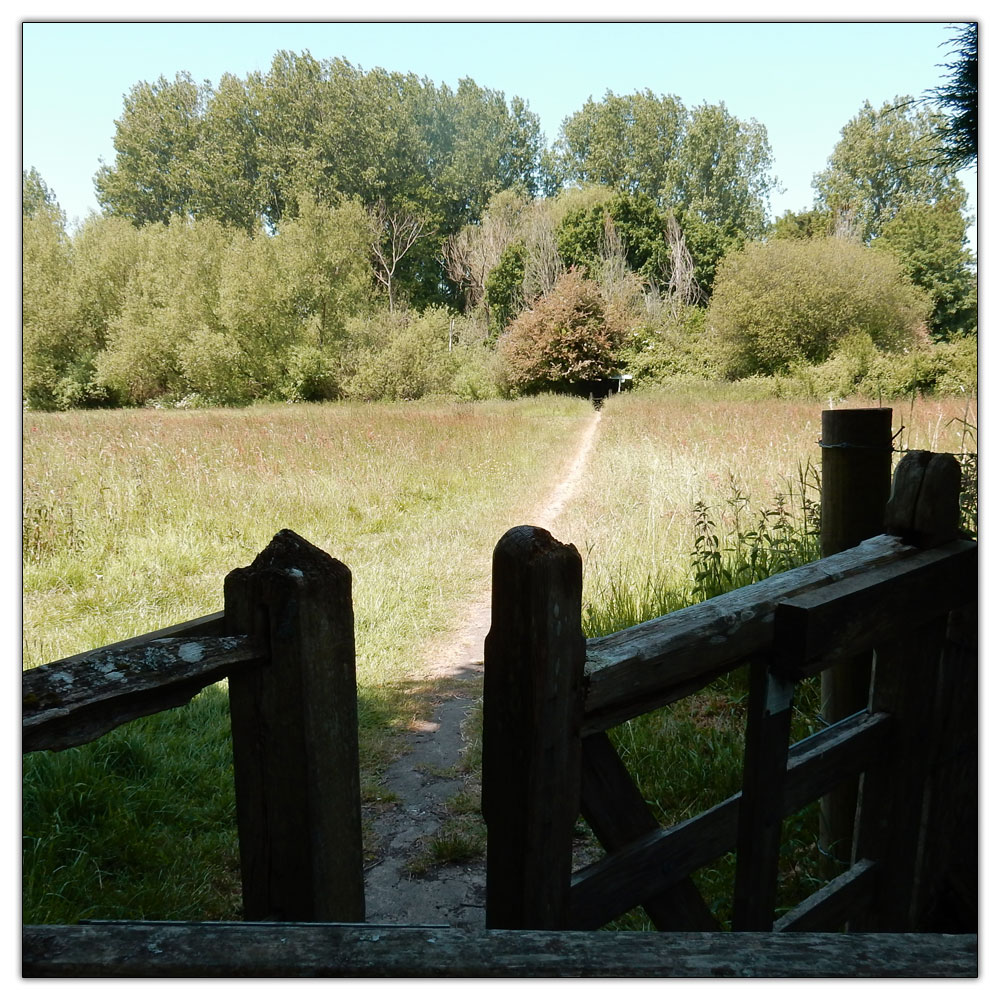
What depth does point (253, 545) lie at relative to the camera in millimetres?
7301

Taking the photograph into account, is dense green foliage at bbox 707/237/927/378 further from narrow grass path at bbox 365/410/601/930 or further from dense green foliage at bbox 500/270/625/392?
dense green foliage at bbox 500/270/625/392

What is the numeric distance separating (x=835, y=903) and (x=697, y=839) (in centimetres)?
62

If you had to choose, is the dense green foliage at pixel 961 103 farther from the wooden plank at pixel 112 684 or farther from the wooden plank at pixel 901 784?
the wooden plank at pixel 112 684

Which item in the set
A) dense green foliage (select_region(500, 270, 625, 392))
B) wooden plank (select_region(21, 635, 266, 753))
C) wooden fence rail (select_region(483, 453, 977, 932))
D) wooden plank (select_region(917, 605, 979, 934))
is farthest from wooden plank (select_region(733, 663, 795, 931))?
dense green foliage (select_region(500, 270, 625, 392))

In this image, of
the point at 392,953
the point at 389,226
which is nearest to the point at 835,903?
the point at 392,953

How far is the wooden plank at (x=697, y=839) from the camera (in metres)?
1.38

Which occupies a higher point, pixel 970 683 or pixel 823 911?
pixel 970 683

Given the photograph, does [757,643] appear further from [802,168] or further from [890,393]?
[890,393]

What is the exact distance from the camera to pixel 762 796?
5.22 ft

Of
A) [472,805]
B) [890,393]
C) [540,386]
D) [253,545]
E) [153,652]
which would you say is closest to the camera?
[153,652]

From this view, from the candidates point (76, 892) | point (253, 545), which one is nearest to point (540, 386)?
point (253, 545)

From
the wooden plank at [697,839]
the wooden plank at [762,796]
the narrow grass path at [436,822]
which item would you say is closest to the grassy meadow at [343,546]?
the narrow grass path at [436,822]

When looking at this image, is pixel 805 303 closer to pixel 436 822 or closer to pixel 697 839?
pixel 436 822

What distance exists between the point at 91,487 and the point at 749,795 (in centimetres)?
732
